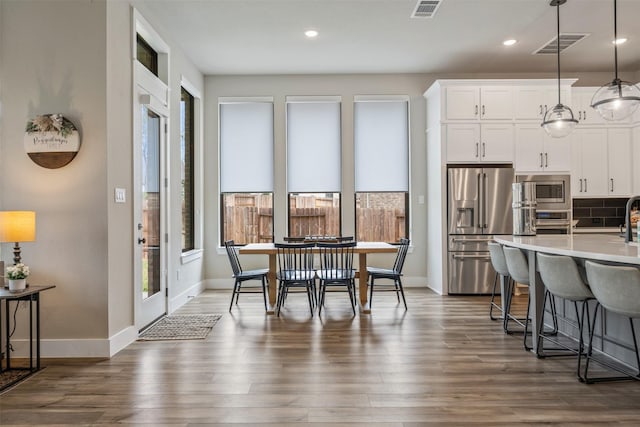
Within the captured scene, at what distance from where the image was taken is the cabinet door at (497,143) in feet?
20.1

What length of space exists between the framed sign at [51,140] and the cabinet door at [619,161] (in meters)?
6.65

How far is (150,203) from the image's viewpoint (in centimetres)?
460

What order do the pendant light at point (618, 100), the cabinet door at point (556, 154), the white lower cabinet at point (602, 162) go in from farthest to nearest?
the white lower cabinet at point (602, 162), the cabinet door at point (556, 154), the pendant light at point (618, 100)

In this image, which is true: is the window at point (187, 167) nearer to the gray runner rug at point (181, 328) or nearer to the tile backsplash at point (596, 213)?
the gray runner rug at point (181, 328)

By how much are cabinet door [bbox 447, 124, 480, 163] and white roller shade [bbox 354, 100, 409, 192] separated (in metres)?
0.82

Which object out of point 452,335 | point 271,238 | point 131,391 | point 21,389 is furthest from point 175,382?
point 271,238

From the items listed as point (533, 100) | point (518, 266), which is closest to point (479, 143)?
point (533, 100)

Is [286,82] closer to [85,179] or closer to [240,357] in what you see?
[85,179]

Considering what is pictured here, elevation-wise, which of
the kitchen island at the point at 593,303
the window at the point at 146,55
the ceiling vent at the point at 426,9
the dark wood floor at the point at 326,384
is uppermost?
the ceiling vent at the point at 426,9

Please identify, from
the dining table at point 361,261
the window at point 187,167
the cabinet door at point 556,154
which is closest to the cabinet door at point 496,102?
the cabinet door at point 556,154

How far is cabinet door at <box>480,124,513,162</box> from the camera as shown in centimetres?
613

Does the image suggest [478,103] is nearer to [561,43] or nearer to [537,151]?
[537,151]

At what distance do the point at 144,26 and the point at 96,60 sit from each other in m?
1.03

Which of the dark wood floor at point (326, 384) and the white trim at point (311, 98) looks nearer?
the dark wood floor at point (326, 384)
